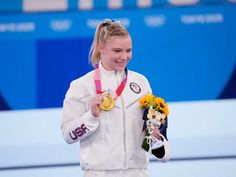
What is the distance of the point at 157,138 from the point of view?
175 centimetres

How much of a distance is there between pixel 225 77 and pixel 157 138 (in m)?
1.29

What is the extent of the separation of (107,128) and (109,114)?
46mm

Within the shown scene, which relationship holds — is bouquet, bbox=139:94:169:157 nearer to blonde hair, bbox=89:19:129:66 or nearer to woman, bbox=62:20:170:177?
woman, bbox=62:20:170:177

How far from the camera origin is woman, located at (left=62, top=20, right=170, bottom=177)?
1764mm

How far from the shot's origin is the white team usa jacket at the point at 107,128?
5.79 feet

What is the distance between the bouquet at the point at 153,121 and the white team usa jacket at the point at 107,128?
0.14ft

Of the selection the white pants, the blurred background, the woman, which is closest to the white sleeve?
the woman

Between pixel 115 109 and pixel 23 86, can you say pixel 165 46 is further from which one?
pixel 115 109

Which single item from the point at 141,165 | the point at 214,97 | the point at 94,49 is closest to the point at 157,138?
the point at 141,165

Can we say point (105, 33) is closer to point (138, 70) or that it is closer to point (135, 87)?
point (135, 87)

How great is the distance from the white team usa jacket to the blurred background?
3.59 ft

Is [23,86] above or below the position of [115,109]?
below

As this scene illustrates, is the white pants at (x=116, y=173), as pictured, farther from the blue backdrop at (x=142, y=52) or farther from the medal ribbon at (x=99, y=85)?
the blue backdrop at (x=142, y=52)

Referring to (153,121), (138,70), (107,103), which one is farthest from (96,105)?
(138,70)
